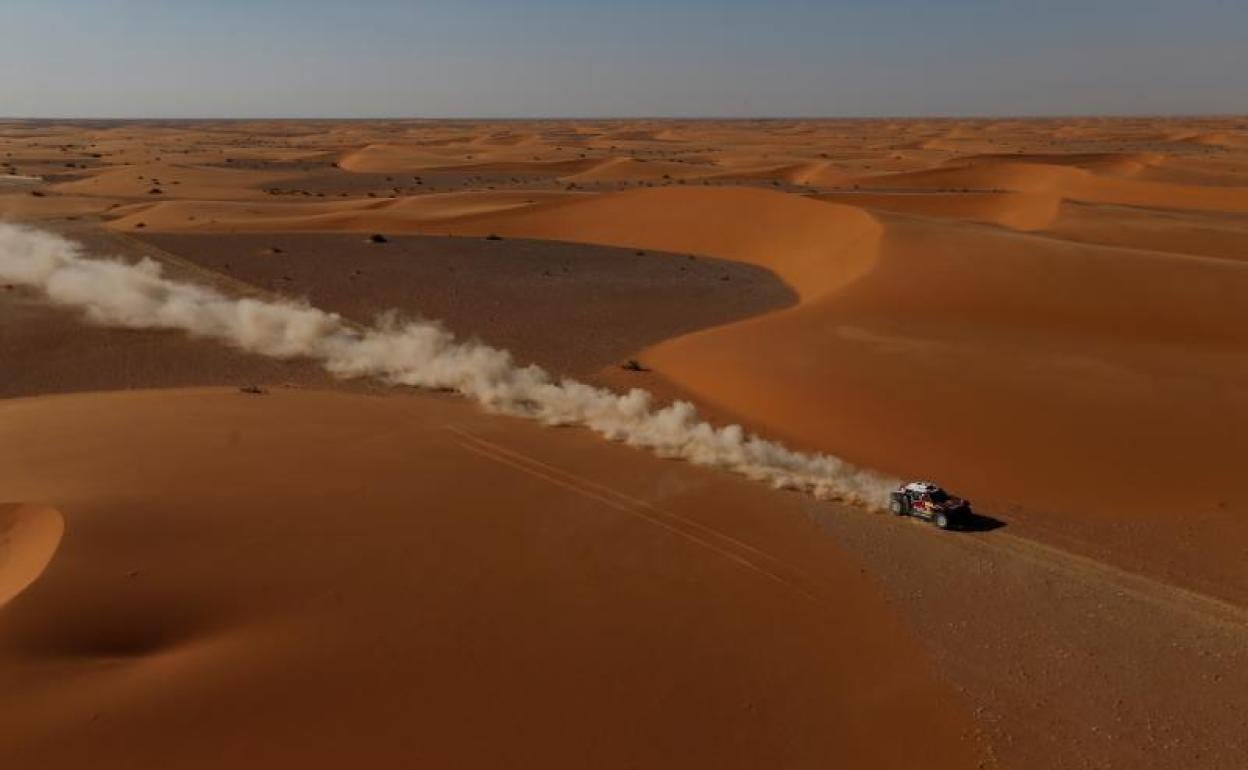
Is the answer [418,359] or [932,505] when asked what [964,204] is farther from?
[932,505]

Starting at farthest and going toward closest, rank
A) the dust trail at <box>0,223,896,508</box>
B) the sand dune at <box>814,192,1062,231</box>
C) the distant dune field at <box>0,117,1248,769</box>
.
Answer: the sand dune at <box>814,192,1062,231</box> → the dust trail at <box>0,223,896,508</box> → the distant dune field at <box>0,117,1248,769</box>

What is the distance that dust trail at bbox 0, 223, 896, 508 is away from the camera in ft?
55.7

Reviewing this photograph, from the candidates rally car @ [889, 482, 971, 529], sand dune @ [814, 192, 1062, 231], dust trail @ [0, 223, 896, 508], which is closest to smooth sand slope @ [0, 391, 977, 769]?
dust trail @ [0, 223, 896, 508]

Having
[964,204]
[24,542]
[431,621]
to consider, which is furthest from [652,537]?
[964,204]

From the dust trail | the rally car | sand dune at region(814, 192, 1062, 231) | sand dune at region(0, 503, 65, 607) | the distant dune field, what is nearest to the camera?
the distant dune field

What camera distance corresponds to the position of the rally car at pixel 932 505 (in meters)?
14.3

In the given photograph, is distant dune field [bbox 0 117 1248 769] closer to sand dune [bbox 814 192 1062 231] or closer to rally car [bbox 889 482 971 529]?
rally car [bbox 889 482 971 529]

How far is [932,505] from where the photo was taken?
14375 millimetres

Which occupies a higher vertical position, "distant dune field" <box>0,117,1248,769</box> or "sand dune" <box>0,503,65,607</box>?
"sand dune" <box>0,503,65,607</box>

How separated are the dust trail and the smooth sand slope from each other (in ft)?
5.25

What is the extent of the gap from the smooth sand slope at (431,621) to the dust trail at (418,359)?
160 cm

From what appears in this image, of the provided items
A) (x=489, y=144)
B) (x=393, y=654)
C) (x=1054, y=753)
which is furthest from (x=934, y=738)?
(x=489, y=144)

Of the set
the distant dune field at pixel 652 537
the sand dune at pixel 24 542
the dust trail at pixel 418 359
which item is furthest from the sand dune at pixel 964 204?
the sand dune at pixel 24 542

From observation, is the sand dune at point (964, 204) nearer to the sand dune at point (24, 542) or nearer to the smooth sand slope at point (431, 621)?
the smooth sand slope at point (431, 621)
